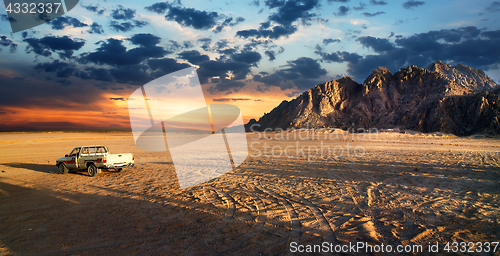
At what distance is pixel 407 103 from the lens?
59938 millimetres

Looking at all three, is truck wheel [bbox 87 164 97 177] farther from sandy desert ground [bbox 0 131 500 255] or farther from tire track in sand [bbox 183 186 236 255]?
tire track in sand [bbox 183 186 236 255]

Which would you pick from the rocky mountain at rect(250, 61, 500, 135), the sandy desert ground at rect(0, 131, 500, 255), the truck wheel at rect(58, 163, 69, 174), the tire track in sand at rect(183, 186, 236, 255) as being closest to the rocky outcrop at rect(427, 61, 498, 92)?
the rocky mountain at rect(250, 61, 500, 135)

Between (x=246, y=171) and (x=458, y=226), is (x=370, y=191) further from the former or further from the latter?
(x=246, y=171)

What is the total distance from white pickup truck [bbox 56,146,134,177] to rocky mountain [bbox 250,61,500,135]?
56.0 meters

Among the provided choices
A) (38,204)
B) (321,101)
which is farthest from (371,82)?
(38,204)

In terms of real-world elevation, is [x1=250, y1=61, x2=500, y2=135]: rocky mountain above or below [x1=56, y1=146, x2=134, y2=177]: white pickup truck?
above

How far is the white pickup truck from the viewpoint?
511 inches

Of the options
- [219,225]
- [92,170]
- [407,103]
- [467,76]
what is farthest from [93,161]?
[467,76]

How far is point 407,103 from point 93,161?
68.3 metres

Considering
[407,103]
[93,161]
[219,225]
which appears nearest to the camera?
[219,225]

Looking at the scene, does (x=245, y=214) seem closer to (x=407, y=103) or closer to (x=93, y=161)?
(x=93, y=161)

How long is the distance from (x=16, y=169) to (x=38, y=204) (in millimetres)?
12056

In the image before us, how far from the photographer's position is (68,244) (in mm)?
4996

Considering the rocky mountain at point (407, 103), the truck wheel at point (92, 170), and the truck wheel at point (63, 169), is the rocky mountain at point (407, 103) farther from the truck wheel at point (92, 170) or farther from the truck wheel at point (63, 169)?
the truck wheel at point (63, 169)
